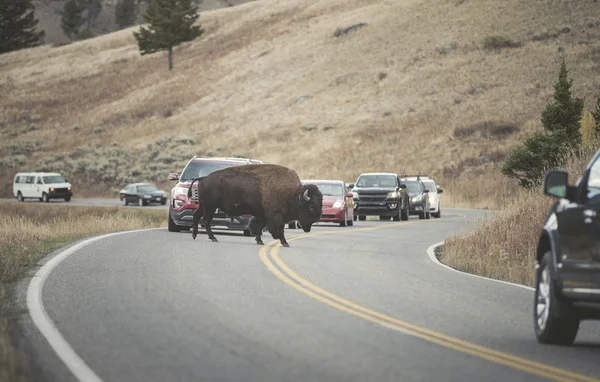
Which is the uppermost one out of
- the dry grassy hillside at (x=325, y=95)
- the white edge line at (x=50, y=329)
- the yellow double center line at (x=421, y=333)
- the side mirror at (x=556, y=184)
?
the dry grassy hillside at (x=325, y=95)

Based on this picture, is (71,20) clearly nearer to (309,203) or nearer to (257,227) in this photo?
(257,227)

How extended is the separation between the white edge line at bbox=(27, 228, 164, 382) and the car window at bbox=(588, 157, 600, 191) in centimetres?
460

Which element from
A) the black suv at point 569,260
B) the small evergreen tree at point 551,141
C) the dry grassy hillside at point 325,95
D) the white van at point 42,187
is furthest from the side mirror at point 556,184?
the white van at point 42,187

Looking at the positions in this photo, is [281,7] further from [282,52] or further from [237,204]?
[237,204]

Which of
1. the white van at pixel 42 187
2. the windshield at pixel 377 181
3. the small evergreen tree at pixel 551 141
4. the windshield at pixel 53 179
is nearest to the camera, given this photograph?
the small evergreen tree at pixel 551 141

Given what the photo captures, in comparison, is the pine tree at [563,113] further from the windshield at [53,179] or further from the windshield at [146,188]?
Result: the windshield at [53,179]

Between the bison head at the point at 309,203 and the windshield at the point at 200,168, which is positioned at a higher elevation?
the windshield at the point at 200,168

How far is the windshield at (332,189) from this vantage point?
32562mm

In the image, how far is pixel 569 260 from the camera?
8617 millimetres

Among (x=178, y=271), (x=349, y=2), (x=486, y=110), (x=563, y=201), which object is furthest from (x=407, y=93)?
(x=563, y=201)

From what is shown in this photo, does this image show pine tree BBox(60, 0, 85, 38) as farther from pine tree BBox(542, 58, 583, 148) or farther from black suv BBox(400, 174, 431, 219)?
pine tree BBox(542, 58, 583, 148)

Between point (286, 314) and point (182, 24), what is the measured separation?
9749cm

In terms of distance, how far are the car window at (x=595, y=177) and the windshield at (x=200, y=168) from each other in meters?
16.7

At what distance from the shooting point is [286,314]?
35.1 ft
